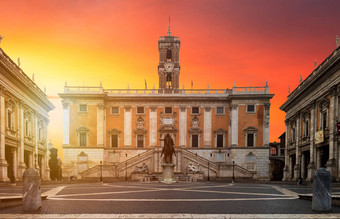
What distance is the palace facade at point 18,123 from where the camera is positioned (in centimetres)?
3447

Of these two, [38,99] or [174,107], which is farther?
[174,107]

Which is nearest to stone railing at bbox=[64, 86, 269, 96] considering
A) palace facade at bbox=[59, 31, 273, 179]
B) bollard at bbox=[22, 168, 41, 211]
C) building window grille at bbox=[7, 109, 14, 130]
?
palace facade at bbox=[59, 31, 273, 179]

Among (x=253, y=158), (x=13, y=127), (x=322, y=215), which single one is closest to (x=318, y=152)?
(x=253, y=158)

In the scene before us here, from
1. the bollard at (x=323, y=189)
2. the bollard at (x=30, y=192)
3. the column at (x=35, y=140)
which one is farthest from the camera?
the column at (x=35, y=140)

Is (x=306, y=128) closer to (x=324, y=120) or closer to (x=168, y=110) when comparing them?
(x=324, y=120)

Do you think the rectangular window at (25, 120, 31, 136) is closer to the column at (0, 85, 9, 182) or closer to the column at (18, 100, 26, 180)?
the column at (18, 100, 26, 180)

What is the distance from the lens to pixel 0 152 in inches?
1305

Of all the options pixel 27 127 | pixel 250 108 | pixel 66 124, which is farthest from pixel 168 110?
pixel 27 127

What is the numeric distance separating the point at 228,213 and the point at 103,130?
160ft

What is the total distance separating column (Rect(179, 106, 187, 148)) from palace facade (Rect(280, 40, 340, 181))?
15.8 m

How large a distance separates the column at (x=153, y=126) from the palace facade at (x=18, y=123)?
16630mm

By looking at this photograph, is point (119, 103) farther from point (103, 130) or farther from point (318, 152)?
point (318, 152)

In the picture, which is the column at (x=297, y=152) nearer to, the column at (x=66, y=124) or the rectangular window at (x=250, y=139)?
the rectangular window at (x=250, y=139)

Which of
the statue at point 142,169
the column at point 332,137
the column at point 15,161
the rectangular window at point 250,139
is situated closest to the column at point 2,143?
the column at point 15,161
